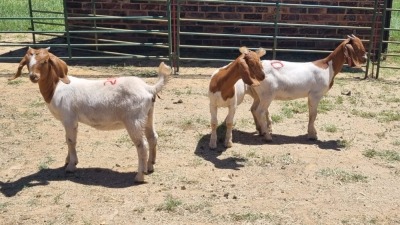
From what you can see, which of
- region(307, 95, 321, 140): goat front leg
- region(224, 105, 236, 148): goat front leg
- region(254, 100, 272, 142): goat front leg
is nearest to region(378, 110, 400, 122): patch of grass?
region(307, 95, 321, 140): goat front leg

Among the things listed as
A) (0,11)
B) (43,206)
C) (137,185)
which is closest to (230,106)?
(137,185)

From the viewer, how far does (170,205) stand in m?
Answer: 4.31

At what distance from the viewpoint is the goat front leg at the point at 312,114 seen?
595 centimetres

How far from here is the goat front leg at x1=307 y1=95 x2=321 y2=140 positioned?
19.5ft

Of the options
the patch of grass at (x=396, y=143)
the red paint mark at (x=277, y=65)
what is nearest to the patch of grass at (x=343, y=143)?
the patch of grass at (x=396, y=143)

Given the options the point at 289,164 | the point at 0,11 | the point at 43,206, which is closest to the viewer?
the point at 43,206

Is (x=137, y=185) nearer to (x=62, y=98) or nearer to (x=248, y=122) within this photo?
(x=62, y=98)

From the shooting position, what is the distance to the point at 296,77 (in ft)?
19.2

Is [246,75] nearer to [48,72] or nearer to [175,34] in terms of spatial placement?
[48,72]

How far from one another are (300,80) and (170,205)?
100 inches

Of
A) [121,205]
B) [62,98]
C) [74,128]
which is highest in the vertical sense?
[62,98]

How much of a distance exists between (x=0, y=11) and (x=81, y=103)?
13.4 metres

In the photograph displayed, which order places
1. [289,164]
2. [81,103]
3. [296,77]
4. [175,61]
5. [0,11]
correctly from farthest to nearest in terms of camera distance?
[0,11], [175,61], [296,77], [289,164], [81,103]

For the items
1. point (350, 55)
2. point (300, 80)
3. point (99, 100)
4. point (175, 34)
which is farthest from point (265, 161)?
point (175, 34)
